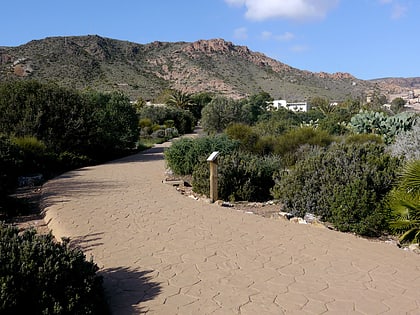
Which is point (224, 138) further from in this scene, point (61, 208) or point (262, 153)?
point (61, 208)

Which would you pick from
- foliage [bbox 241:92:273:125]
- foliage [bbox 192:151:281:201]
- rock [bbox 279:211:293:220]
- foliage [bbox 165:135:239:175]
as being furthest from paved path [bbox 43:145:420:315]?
foliage [bbox 241:92:273:125]

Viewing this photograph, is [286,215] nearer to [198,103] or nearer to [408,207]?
[408,207]

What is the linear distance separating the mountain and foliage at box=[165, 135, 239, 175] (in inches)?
1690

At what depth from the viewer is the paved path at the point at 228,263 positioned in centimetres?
465

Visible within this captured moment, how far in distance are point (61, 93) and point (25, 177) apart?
220 inches

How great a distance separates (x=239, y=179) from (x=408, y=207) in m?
4.66

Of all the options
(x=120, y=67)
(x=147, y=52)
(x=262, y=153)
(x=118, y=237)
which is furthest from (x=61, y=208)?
(x=147, y=52)

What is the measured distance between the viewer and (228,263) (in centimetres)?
588

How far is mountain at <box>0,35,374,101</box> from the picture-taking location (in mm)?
62594

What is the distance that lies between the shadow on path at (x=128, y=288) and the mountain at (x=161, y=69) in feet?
168

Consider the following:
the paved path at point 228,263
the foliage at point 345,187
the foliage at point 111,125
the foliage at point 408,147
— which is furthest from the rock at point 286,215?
the foliage at point 111,125

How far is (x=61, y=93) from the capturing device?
17938 mm

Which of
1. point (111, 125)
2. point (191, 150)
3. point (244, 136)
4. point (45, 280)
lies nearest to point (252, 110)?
point (111, 125)

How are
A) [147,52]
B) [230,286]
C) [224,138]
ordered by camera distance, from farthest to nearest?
[147,52] → [224,138] → [230,286]
